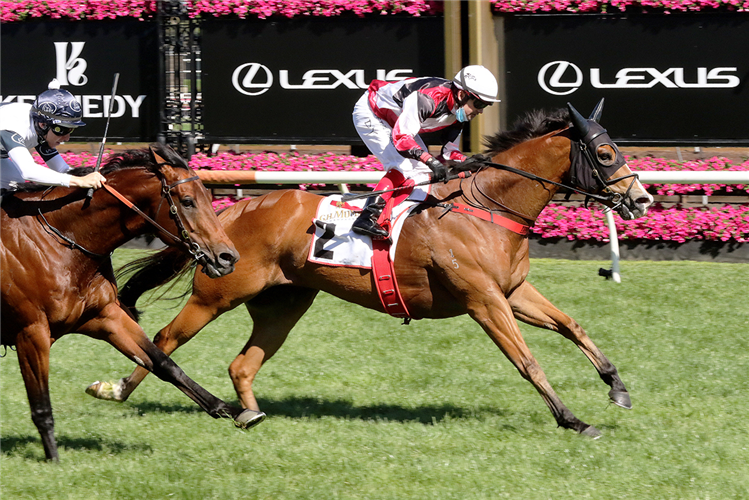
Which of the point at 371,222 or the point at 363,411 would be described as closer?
the point at 371,222

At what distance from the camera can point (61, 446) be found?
16.6ft

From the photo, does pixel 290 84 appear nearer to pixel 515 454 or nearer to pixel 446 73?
pixel 446 73

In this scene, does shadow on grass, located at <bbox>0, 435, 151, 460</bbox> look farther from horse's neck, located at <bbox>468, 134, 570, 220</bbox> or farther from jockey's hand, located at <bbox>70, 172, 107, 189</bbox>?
horse's neck, located at <bbox>468, 134, 570, 220</bbox>

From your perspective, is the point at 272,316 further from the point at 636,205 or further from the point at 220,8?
the point at 220,8

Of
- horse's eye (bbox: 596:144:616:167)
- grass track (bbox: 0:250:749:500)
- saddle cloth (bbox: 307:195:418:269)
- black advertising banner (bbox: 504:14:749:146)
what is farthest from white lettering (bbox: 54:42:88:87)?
horse's eye (bbox: 596:144:616:167)

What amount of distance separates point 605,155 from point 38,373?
3.20 metres

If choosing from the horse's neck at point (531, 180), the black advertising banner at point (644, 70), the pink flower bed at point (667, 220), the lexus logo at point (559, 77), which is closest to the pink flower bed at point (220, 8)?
the black advertising banner at point (644, 70)

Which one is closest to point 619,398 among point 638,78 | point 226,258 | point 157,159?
point 226,258

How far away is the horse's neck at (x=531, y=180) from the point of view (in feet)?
17.4

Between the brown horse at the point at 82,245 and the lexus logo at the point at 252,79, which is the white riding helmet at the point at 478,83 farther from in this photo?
the lexus logo at the point at 252,79

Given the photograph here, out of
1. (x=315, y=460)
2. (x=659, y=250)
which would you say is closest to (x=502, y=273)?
(x=315, y=460)

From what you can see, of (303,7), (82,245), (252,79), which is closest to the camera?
(82,245)

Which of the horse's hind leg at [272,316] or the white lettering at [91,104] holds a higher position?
the white lettering at [91,104]

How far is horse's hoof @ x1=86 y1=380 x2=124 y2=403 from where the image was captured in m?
5.61
